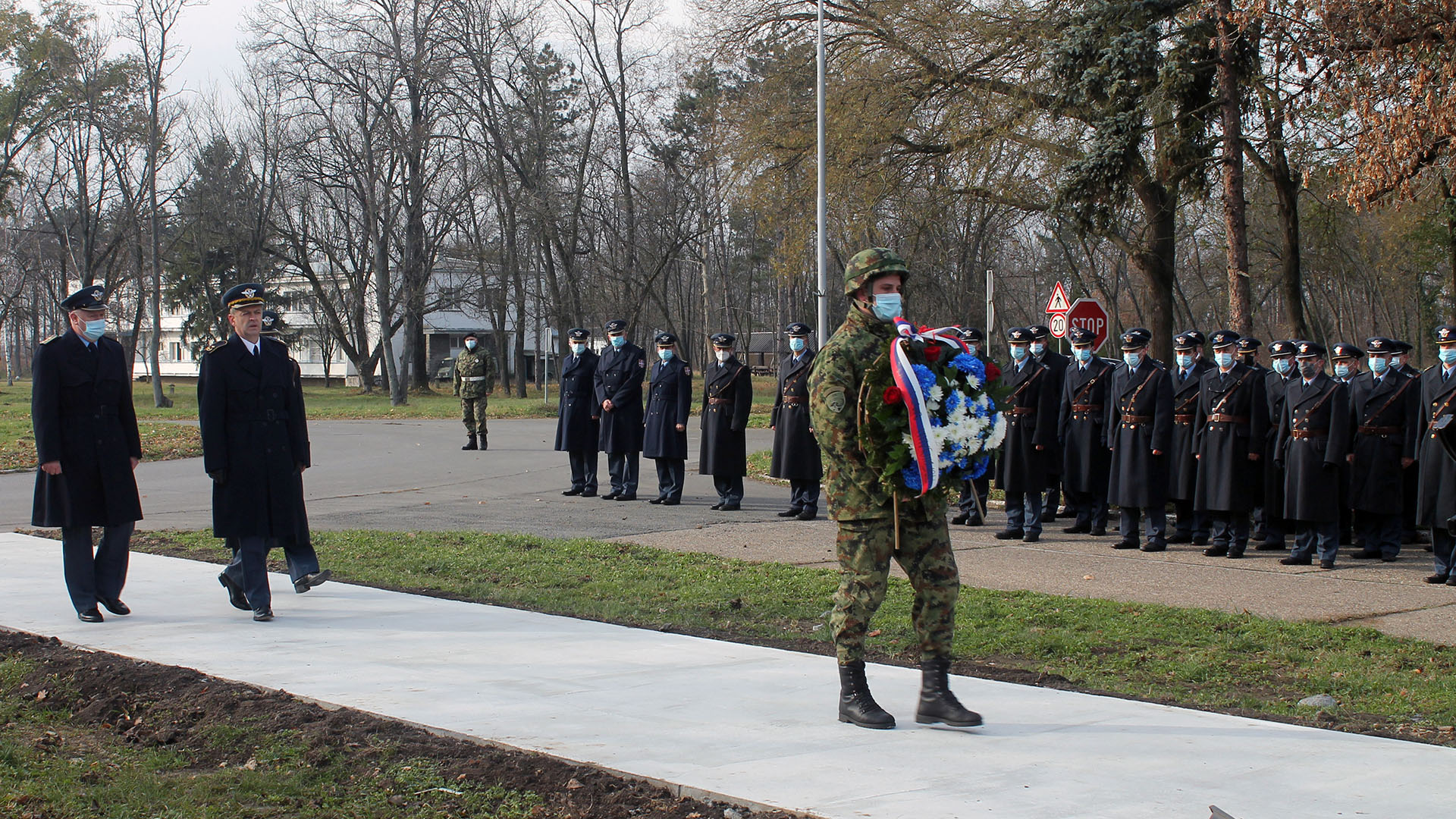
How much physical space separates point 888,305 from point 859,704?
167 cm

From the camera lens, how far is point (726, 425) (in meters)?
13.7

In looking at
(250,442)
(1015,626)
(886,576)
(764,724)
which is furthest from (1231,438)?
(250,442)

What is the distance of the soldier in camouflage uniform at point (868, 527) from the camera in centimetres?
502

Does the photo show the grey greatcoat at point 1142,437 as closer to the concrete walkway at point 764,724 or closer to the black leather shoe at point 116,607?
the concrete walkway at point 764,724

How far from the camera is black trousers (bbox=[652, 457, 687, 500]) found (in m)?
14.2

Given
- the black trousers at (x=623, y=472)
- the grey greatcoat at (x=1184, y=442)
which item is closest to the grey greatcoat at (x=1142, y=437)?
the grey greatcoat at (x=1184, y=442)

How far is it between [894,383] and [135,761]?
3356 millimetres

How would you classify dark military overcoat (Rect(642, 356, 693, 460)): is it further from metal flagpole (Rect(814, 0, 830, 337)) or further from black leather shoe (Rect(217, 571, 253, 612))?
black leather shoe (Rect(217, 571, 253, 612))

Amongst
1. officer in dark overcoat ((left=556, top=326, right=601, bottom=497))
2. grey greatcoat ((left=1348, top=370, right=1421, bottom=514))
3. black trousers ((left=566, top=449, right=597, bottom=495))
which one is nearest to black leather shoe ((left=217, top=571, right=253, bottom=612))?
officer in dark overcoat ((left=556, top=326, right=601, bottom=497))

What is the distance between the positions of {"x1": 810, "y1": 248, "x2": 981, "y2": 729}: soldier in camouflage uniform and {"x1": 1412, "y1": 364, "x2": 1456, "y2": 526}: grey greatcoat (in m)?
6.28

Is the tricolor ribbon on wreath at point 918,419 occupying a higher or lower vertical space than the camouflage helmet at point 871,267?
lower

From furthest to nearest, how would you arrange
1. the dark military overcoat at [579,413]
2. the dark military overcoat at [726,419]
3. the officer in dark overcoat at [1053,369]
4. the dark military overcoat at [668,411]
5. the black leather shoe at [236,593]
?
the dark military overcoat at [579,413], the dark military overcoat at [668,411], the dark military overcoat at [726,419], the officer in dark overcoat at [1053,369], the black leather shoe at [236,593]

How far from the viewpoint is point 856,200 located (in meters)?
24.1

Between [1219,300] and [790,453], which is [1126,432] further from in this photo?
[1219,300]
